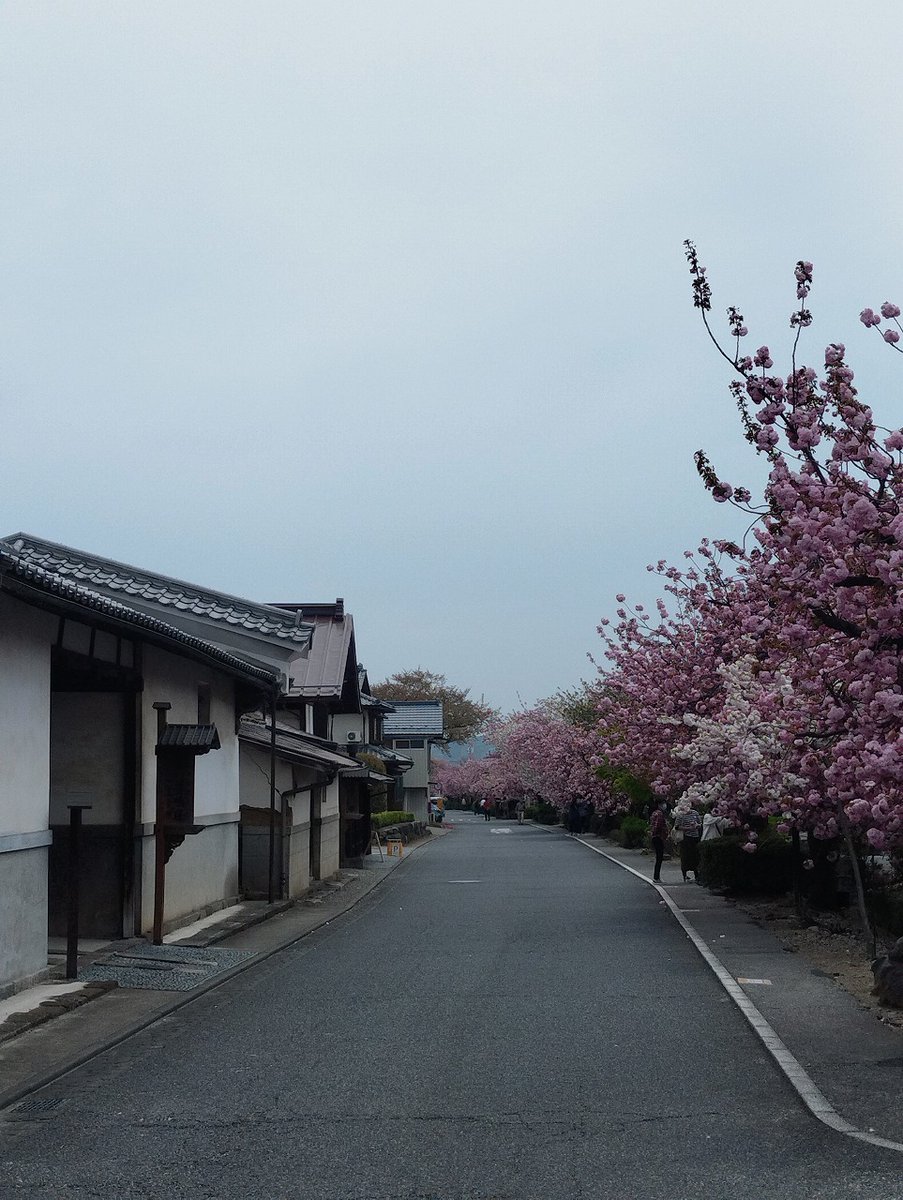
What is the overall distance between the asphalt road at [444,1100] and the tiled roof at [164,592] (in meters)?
11.2

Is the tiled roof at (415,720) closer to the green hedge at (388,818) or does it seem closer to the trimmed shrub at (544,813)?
the trimmed shrub at (544,813)

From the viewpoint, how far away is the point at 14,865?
→ 1262 cm

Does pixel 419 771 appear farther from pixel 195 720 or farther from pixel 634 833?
pixel 195 720

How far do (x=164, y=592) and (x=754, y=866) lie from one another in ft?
41.4

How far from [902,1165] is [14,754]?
8.96 m

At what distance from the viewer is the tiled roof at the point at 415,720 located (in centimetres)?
8533

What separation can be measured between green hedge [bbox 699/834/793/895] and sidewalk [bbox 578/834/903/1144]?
3.88 metres

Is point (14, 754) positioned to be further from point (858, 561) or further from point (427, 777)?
point (427, 777)

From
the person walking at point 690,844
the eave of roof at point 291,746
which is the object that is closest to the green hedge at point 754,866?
the person walking at point 690,844

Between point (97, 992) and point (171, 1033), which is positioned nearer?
point (171, 1033)

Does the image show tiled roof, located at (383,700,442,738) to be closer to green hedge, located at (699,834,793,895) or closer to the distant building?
the distant building

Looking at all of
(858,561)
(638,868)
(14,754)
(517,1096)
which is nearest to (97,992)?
(14,754)

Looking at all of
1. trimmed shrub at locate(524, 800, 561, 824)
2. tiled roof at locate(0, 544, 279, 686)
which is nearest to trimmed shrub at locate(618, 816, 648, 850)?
tiled roof at locate(0, 544, 279, 686)

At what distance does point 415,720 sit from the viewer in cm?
8800
